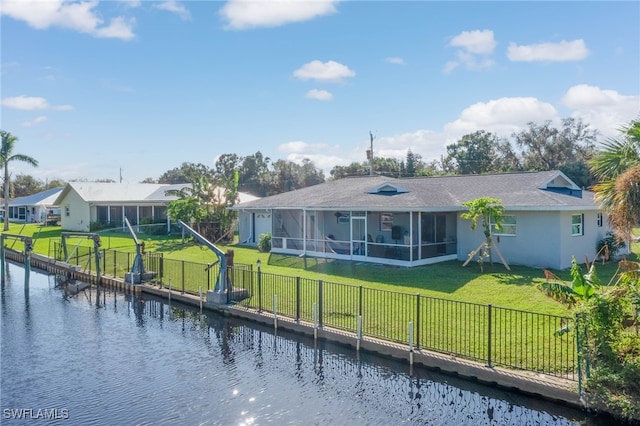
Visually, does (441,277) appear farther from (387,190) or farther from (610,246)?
(610,246)

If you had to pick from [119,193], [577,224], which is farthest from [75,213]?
[577,224]

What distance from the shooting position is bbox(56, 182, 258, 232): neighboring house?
140 ft

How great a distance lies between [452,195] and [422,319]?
13493mm

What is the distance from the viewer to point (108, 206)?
43.0m

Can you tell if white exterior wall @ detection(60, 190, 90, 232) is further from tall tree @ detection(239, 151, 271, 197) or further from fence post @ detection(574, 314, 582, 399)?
fence post @ detection(574, 314, 582, 399)

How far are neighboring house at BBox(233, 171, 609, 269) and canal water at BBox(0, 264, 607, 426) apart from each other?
1009cm

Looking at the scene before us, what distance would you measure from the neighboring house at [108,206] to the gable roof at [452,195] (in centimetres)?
1724

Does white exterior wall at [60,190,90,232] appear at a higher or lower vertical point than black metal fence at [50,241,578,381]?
higher

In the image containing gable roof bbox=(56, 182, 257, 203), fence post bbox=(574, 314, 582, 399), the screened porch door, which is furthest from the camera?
gable roof bbox=(56, 182, 257, 203)

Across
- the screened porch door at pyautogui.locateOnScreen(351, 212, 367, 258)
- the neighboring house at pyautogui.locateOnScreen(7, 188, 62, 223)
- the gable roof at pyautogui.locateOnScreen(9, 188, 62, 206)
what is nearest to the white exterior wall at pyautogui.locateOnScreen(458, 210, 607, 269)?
the screened porch door at pyautogui.locateOnScreen(351, 212, 367, 258)

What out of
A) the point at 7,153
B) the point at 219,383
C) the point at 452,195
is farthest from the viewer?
the point at 7,153

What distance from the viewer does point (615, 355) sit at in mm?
8031

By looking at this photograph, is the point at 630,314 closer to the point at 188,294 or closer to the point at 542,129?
the point at 188,294

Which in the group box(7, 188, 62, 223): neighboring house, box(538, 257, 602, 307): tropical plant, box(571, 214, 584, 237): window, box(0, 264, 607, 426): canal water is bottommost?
box(0, 264, 607, 426): canal water
